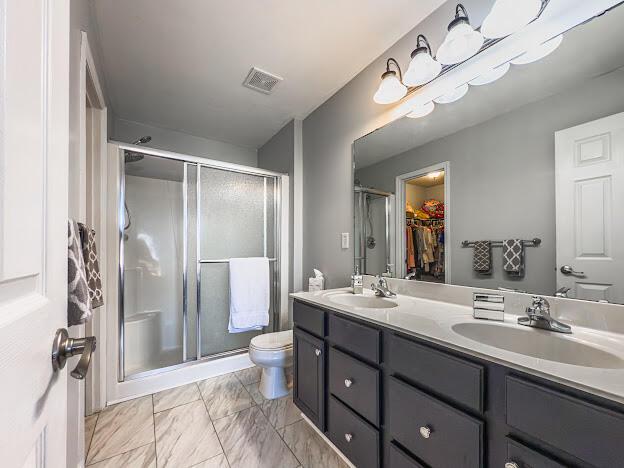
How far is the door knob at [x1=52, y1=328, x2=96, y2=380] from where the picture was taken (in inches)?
18.1

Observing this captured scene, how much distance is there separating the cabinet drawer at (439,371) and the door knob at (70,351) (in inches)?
36.6

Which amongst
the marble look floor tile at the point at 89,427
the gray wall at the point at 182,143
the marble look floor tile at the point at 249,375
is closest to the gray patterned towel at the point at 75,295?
the marble look floor tile at the point at 89,427

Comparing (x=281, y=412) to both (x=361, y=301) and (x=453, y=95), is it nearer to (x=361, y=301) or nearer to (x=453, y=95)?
(x=361, y=301)

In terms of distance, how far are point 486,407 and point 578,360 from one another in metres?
0.39

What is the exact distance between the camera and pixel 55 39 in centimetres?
49

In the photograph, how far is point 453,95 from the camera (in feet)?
4.63

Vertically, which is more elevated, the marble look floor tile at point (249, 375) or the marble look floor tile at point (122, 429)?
the marble look floor tile at point (122, 429)

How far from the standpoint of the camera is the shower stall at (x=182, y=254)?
88.0 inches

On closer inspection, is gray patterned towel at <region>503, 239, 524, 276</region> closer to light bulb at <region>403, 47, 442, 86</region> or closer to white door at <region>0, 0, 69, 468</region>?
light bulb at <region>403, 47, 442, 86</region>

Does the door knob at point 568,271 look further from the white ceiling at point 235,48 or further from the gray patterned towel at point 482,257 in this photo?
the white ceiling at point 235,48

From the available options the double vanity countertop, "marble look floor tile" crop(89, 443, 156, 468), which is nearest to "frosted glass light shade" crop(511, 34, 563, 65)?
the double vanity countertop

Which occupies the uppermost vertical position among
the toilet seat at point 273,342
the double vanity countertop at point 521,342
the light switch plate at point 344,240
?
the light switch plate at point 344,240

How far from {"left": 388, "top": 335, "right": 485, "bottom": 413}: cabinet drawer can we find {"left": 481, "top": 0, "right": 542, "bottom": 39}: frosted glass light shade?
1362 millimetres

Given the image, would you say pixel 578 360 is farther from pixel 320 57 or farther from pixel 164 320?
pixel 164 320
